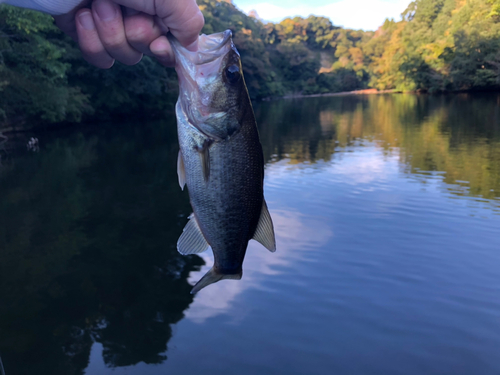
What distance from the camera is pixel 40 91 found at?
78.7 feet

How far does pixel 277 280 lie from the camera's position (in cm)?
803

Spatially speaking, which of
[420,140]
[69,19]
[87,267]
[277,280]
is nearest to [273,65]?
[420,140]

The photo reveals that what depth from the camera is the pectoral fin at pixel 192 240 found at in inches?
92.7

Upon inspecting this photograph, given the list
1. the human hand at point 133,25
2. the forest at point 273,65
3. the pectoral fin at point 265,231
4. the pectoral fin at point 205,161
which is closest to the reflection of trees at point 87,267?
the pectoral fin at point 265,231

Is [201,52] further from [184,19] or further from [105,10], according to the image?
[105,10]

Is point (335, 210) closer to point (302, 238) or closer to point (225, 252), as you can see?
point (302, 238)

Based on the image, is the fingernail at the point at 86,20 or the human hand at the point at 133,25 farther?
the fingernail at the point at 86,20

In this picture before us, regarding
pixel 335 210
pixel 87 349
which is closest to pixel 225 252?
pixel 87 349

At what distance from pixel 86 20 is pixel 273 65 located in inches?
3899

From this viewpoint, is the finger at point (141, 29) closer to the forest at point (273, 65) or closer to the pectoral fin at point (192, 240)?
the pectoral fin at point (192, 240)

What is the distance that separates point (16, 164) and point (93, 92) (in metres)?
19.3

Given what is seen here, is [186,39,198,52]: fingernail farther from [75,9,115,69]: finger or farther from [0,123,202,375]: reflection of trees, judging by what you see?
→ [0,123,202,375]: reflection of trees

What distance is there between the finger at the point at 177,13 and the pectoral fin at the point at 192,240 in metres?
0.99

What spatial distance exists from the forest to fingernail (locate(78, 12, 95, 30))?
61.4 feet
